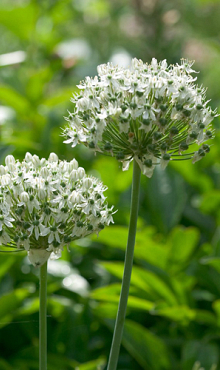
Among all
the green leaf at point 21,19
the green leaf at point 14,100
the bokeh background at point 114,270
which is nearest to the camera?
the bokeh background at point 114,270

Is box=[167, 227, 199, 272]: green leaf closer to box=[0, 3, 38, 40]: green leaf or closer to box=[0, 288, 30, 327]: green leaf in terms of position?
box=[0, 288, 30, 327]: green leaf

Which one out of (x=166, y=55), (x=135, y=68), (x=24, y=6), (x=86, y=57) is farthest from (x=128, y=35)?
(x=135, y=68)

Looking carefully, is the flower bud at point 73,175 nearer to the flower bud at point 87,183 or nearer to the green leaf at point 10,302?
the flower bud at point 87,183

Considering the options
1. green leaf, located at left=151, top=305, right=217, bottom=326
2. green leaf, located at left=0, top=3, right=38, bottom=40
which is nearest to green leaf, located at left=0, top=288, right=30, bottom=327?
green leaf, located at left=151, top=305, right=217, bottom=326

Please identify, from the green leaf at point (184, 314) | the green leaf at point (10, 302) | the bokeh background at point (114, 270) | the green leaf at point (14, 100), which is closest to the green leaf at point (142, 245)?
the bokeh background at point (114, 270)

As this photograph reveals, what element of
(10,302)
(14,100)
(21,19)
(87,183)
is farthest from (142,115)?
(21,19)

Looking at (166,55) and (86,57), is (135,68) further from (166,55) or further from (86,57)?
(166,55)
